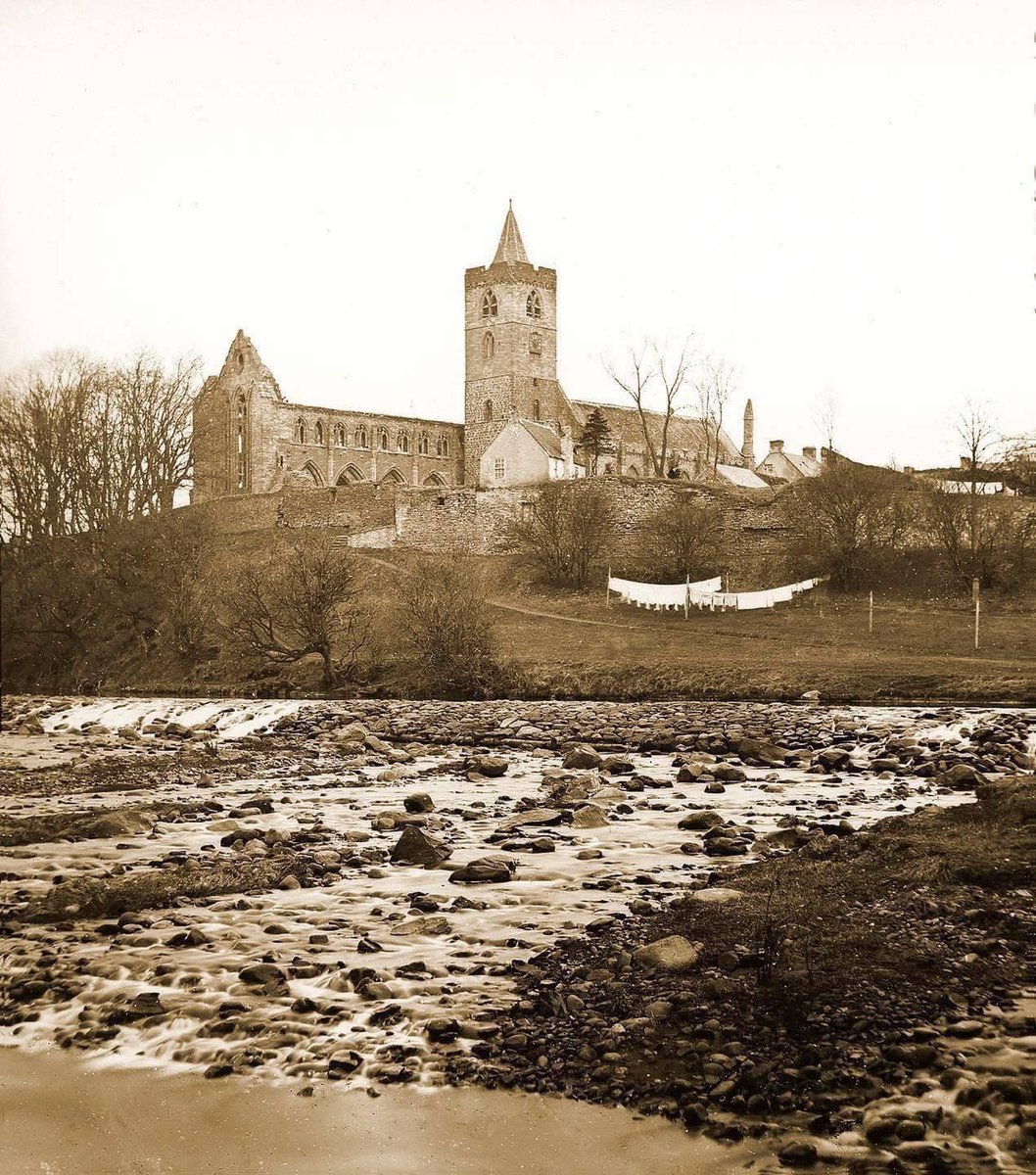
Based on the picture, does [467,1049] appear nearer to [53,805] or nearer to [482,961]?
[482,961]

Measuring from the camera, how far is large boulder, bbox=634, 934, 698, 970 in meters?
7.54

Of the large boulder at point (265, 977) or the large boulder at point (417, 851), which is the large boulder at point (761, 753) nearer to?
the large boulder at point (417, 851)

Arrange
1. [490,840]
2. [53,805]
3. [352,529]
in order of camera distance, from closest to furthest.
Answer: [490,840], [53,805], [352,529]

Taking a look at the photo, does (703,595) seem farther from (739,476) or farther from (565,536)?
(739,476)

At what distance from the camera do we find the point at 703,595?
138ft

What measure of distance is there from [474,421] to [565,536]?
39.0m

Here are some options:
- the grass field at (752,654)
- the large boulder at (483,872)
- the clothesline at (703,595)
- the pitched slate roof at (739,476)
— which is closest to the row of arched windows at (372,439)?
the pitched slate roof at (739,476)

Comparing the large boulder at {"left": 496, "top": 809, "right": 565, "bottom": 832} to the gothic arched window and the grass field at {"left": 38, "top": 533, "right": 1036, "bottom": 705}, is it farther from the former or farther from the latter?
the gothic arched window

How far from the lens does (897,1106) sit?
5840 mm

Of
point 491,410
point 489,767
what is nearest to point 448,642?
point 489,767

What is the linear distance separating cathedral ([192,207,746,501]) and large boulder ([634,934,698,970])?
6115 centimetres

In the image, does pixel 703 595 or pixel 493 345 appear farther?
pixel 493 345

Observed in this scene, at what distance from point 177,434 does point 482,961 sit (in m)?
35.3

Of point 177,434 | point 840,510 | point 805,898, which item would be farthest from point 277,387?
point 805,898
